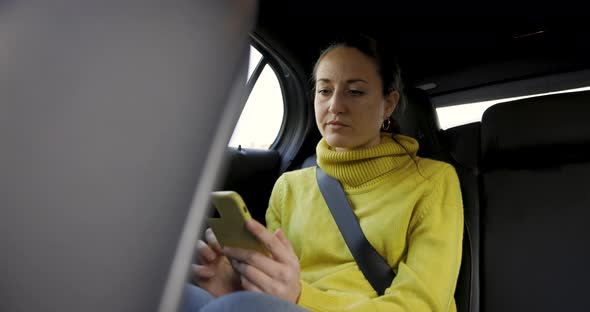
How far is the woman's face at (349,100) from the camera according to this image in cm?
126

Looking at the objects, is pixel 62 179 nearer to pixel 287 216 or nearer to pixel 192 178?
pixel 192 178

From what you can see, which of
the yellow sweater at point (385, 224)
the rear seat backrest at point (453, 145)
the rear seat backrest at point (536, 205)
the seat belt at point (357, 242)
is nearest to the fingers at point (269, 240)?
the yellow sweater at point (385, 224)

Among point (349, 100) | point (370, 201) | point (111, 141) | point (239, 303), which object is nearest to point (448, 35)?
point (349, 100)

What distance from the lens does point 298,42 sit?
1.89 metres

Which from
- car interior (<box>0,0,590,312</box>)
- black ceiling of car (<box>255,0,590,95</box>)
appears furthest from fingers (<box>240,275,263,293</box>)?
black ceiling of car (<box>255,0,590,95</box>)

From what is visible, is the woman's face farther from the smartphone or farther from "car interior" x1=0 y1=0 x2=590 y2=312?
"car interior" x1=0 y1=0 x2=590 y2=312

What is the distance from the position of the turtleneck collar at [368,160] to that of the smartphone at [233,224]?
67 centimetres

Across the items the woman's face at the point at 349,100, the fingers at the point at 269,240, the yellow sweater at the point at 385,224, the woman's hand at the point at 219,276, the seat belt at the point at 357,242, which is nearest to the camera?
the fingers at the point at 269,240

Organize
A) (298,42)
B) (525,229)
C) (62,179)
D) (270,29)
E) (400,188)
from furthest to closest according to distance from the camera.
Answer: (298,42) < (270,29) < (525,229) < (400,188) < (62,179)

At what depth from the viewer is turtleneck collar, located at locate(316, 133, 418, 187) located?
126 cm

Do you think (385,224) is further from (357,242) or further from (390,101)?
(390,101)

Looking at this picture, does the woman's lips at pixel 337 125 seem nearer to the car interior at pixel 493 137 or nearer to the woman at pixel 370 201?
the woman at pixel 370 201

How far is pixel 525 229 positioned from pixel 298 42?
1.07 meters

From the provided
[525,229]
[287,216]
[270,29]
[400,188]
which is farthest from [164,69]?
[270,29]
